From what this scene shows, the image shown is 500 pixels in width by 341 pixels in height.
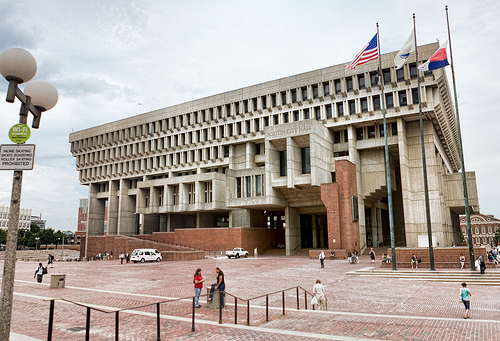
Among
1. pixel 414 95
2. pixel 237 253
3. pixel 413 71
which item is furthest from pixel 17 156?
pixel 413 71

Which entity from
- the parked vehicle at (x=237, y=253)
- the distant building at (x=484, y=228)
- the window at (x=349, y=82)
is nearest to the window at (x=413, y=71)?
the window at (x=349, y=82)

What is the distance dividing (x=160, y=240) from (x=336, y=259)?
31.8m

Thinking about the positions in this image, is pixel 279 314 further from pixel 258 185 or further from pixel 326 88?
pixel 326 88

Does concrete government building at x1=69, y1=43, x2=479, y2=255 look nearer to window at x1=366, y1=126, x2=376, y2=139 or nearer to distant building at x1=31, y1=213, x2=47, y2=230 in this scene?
window at x1=366, y1=126, x2=376, y2=139

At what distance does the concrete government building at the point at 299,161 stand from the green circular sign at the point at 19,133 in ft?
127

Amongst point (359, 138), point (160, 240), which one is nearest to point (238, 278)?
point (359, 138)

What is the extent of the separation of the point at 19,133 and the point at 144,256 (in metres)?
37.6

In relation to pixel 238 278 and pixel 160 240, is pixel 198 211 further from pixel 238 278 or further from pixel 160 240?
pixel 238 278

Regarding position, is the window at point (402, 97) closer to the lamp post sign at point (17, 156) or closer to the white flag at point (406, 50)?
the white flag at point (406, 50)

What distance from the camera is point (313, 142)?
47375 millimetres

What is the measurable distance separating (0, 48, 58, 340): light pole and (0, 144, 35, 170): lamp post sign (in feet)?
0.45

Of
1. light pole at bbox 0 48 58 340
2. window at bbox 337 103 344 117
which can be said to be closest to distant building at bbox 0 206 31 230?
window at bbox 337 103 344 117

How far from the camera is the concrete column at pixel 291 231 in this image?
5156 cm

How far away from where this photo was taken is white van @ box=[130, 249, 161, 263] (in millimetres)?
41469
